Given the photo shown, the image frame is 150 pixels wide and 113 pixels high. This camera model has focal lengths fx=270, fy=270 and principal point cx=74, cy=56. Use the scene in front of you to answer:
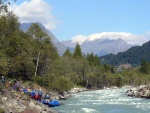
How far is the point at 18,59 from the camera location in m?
50.3

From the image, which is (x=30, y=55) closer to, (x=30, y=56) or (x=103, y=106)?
(x=30, y=56)

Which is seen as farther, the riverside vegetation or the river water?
the riverside vegetation

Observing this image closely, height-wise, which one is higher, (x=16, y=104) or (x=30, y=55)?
(x=30, y=55)

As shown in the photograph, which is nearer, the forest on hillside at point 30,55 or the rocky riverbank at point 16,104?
the rocky riverbank at point 16,104

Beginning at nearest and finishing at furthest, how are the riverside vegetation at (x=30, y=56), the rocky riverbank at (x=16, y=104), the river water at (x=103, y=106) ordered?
the rocky riverbank at (x=16, y=104), the river water at (x=103, y=106), the riverside vegetation at (x=30, y=56)

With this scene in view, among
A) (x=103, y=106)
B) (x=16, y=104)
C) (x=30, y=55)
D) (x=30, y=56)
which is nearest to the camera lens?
(x=16, y=104)

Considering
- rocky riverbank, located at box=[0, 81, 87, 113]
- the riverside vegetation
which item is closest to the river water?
rocky riverbank, located at box=[0, 81, 87, 113]

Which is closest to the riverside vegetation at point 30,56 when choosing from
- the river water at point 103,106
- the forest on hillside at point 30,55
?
the forest on hillside at point 30,55

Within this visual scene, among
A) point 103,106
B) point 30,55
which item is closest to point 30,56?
point 30,55

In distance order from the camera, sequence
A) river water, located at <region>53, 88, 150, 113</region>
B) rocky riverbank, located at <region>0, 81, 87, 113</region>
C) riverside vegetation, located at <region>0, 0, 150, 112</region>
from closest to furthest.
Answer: rocky riverbank, located at <region>0, 81, 87, 113</region>, river water, located at <region>53, 88, 150, 113</region>, riverside vegetation, located at <region>0, 0, 150, 112</region>

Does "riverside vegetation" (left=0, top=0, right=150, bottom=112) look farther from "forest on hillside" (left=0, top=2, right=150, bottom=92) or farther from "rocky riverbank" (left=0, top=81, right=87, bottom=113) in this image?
"rocky riverbank" (left=0, top=81, right=87, bottom=113)

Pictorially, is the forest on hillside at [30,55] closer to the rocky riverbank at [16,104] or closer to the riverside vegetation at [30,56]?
the riverside vegetation at [30,56]

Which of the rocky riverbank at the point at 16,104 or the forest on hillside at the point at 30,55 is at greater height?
the forest on hillside at the point at 30,55

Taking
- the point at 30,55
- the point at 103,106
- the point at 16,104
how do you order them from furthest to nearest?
the point at 30,55 → the point at 103,106 → the point at 16,104
